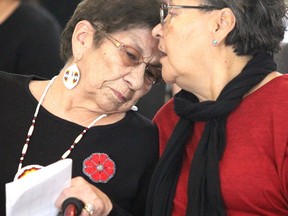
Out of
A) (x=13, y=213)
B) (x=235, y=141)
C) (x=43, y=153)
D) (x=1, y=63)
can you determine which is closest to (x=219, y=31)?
(x=235, y=141)

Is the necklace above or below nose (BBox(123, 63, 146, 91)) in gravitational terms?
below

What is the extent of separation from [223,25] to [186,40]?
0.13 metres

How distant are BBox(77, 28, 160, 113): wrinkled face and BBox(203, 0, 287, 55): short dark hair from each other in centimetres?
27

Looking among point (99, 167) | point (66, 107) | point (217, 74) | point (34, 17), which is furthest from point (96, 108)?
point (34, 17)

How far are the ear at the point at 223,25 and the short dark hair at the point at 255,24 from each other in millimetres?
16

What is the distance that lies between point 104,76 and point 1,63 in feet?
2.44

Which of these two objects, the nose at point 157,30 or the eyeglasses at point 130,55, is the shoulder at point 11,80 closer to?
the eyeglasses at point 130,55

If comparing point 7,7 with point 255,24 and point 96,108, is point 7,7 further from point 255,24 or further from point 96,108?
point 255,24

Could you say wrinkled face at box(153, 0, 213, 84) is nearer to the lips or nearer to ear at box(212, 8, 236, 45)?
ear at box(212, 8, 236, 45)

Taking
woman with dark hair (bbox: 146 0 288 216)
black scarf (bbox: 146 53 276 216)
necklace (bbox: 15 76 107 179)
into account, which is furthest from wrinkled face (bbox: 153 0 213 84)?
necklace (bbox: 15 76 107 179)

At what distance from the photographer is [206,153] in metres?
2.13

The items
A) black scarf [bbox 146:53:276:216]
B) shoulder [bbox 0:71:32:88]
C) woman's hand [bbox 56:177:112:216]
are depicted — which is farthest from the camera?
shoulder [bbox 0:71:32:88]

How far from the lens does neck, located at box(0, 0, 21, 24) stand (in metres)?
2.83

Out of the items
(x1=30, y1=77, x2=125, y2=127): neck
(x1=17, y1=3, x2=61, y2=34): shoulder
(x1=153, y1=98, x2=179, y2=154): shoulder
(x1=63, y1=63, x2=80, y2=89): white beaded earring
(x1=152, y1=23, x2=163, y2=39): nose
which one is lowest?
(x1=153, y1=98, x2=179, y2=154): shoulder
